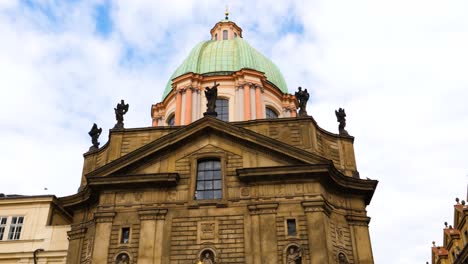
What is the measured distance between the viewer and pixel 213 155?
27.0 meters

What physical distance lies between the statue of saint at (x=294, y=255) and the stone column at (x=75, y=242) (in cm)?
1117

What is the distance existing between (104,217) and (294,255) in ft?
32.0

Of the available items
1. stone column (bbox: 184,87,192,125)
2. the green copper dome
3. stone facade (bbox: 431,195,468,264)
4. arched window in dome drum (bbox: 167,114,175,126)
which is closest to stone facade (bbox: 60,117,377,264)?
stone column (bbox: 184,87,192,125)

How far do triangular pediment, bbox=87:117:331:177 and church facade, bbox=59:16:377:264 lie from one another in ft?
→ 0.17

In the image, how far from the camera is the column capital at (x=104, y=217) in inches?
1019

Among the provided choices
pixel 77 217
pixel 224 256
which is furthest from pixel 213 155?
pixel 77 217

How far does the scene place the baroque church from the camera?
2452 centimetres

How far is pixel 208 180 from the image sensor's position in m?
26.6

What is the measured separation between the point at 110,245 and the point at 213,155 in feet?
22.6

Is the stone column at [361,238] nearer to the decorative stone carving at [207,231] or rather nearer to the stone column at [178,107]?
the decorative stone carving at [207,231]

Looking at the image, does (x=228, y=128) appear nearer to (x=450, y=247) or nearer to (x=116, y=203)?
(x=116, y=203)

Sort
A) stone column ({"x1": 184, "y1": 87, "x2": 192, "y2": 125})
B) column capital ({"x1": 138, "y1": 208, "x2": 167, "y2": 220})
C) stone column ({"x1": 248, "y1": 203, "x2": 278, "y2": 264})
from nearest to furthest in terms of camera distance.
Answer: stone column ({"x1": 248, "y1": 203, "x2": 278, "y2": 264}), column capital ({"x1": 138, "y1": 208, "x2": 167, "y2": 220}), stone column ({"x1": 184, "y1": 87, "x2": 192, "y2": 125})

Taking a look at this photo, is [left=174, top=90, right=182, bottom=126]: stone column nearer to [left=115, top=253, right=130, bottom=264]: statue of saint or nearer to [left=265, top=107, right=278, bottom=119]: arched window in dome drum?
[left=265, top=107, right=278, bottom=119]: arched window in dome drum

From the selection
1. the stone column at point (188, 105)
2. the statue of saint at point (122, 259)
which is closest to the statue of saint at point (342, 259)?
the statue of saint at point (122, 259)
